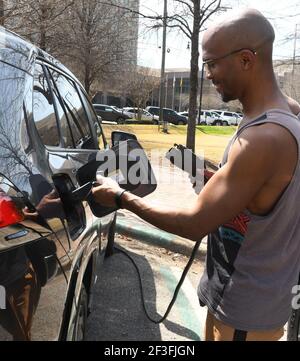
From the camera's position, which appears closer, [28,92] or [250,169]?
[250,169]

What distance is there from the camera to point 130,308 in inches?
169

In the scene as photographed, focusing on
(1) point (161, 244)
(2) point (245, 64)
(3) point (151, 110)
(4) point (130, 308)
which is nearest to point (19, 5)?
(1) point (161, 244)

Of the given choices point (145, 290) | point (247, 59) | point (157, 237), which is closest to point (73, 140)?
point (247, 59)

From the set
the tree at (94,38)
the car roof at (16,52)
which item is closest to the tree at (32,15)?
the tree at (94,38)

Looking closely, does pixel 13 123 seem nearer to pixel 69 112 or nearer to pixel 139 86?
pixel 69 112

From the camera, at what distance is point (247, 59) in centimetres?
179

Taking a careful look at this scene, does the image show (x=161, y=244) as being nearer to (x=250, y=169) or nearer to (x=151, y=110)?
(x=250, y=169)

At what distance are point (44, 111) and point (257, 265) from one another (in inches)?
54.5

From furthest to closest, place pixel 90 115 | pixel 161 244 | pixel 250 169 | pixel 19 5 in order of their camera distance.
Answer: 1. pixel 19 5
2. pixel 161 244
3. pixel 90 115
4. pixel 250 169

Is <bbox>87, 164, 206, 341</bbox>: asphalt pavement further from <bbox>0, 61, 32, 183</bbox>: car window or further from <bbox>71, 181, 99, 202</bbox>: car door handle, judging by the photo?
<bbox>0, 61, 32, 183</bbox>: car window

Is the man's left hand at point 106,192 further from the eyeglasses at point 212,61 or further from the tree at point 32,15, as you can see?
the tree at point 32,15

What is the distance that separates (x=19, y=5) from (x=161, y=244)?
21.6 ft

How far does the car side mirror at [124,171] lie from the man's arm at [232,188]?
359mm
